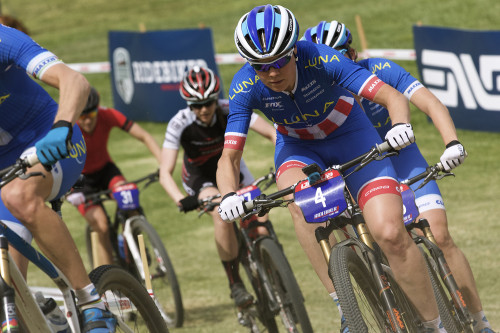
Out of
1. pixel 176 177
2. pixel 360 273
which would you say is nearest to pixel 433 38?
pixel 176 177

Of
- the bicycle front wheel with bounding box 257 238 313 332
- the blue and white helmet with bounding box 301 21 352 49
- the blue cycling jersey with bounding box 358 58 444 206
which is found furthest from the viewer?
the blue and white helmet with bounding box 301 21 352 49

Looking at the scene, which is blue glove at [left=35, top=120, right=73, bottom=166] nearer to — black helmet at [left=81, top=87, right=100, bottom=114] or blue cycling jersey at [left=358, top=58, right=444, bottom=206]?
blue cycling jersey at [left=358, top=58, right=444, bottom=206]

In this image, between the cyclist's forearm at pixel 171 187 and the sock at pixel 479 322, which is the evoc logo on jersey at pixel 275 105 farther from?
Result: the cyclist's forearm at pixel 171 187

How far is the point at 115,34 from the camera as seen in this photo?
19.0 m

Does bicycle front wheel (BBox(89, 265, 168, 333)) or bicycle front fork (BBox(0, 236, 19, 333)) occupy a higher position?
bicycle front fork (BBox(0, 236, 19, 333))

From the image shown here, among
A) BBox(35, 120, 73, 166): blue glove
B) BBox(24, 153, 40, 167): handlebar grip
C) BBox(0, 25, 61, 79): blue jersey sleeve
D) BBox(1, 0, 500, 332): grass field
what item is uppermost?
Result: BBox(0, 25, 61, 79): blue jersey sleeve

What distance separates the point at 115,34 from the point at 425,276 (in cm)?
1480

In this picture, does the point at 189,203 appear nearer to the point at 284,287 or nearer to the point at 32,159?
the point at 284,287

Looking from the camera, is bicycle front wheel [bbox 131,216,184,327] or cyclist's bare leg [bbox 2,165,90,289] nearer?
cyclist's bare leg [bbox 2,165,90,289]

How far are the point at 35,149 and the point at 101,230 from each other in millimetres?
4687

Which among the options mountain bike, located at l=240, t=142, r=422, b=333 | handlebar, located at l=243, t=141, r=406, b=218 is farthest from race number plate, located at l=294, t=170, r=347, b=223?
handlebar, located at l=243, t=141, r=406, b=218

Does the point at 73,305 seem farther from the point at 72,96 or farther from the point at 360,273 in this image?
the point at 360,273

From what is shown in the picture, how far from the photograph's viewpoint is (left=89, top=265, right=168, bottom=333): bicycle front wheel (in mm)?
4914

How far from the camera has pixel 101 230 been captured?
891 centimetres
